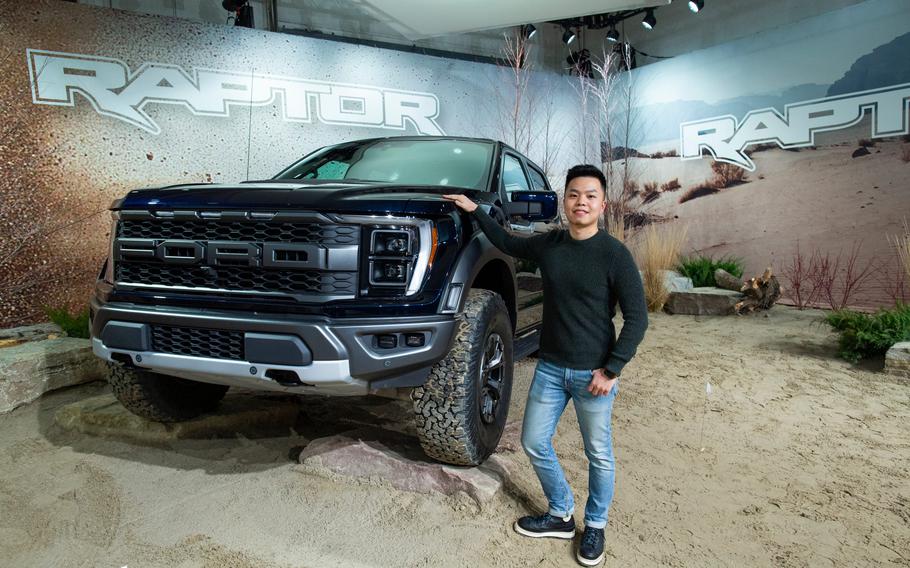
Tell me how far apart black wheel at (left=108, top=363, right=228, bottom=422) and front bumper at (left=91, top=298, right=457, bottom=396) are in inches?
20.6

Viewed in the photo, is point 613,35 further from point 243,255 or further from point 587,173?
point 243,255

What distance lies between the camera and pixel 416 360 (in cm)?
211

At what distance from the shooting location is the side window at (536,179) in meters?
3.99

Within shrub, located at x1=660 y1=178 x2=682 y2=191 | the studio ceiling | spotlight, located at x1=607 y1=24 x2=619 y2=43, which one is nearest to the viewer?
the studio ceiling

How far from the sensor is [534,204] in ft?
9.04

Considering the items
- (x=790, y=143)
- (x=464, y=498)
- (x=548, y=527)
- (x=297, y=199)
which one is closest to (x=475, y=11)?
(x=790, y=143)

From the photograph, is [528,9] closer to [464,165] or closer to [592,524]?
[464,165]

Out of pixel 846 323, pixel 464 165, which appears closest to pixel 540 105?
pixel 846 323

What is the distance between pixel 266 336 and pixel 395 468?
2.81 feet

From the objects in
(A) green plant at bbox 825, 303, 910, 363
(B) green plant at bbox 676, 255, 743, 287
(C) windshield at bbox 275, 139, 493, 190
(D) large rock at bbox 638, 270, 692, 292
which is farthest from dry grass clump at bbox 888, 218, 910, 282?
(C) windshield at bbox 275, 139, 493, 190

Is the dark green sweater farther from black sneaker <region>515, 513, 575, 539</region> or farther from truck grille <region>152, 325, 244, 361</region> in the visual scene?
truck grille <region>152, 325, 244, 361</region>

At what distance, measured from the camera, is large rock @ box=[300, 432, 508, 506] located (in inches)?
91.7

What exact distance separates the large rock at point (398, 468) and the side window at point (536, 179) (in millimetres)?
2086

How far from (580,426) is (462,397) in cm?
52
